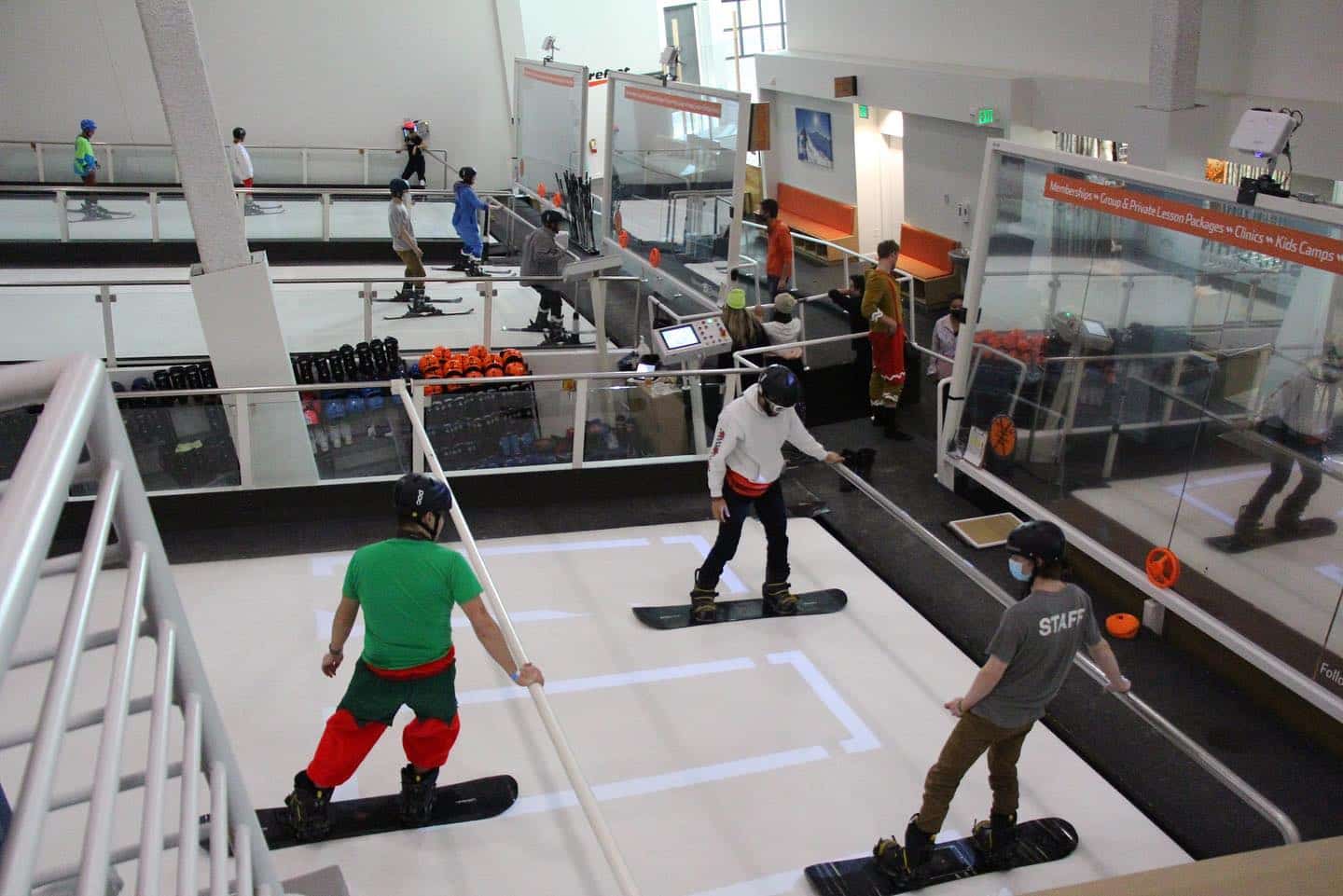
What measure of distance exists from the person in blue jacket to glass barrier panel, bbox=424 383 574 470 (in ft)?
21.5

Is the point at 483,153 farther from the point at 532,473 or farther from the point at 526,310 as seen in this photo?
the point at 532,473

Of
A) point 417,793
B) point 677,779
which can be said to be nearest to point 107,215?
point 417,793

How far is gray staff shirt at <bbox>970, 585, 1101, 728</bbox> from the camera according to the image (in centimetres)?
354

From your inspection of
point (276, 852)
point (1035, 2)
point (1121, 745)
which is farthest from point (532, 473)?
point (1035, 2)

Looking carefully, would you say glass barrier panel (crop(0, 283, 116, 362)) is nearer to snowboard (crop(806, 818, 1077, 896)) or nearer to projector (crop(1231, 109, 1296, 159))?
snowboard (crop(806, 818, 1077, 896))

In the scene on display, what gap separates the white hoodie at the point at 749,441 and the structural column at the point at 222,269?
2905mm

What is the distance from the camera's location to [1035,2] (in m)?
11.6

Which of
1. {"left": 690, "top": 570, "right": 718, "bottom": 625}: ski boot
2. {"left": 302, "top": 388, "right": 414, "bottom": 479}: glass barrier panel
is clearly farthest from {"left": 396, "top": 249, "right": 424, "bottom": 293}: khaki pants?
{"left": 690, "top": 570, "right": 718, "bottom": 625}: ski boot

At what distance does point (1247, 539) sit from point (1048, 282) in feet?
6.68

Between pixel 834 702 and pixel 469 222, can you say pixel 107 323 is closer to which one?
pixel 469 222

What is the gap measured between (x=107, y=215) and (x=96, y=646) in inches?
543

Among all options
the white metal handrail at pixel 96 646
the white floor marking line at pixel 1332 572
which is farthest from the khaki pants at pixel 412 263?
the white metal handrail at pixel 96 646

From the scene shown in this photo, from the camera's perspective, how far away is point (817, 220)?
56.7 feet

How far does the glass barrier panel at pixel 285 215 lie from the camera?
13.9m
